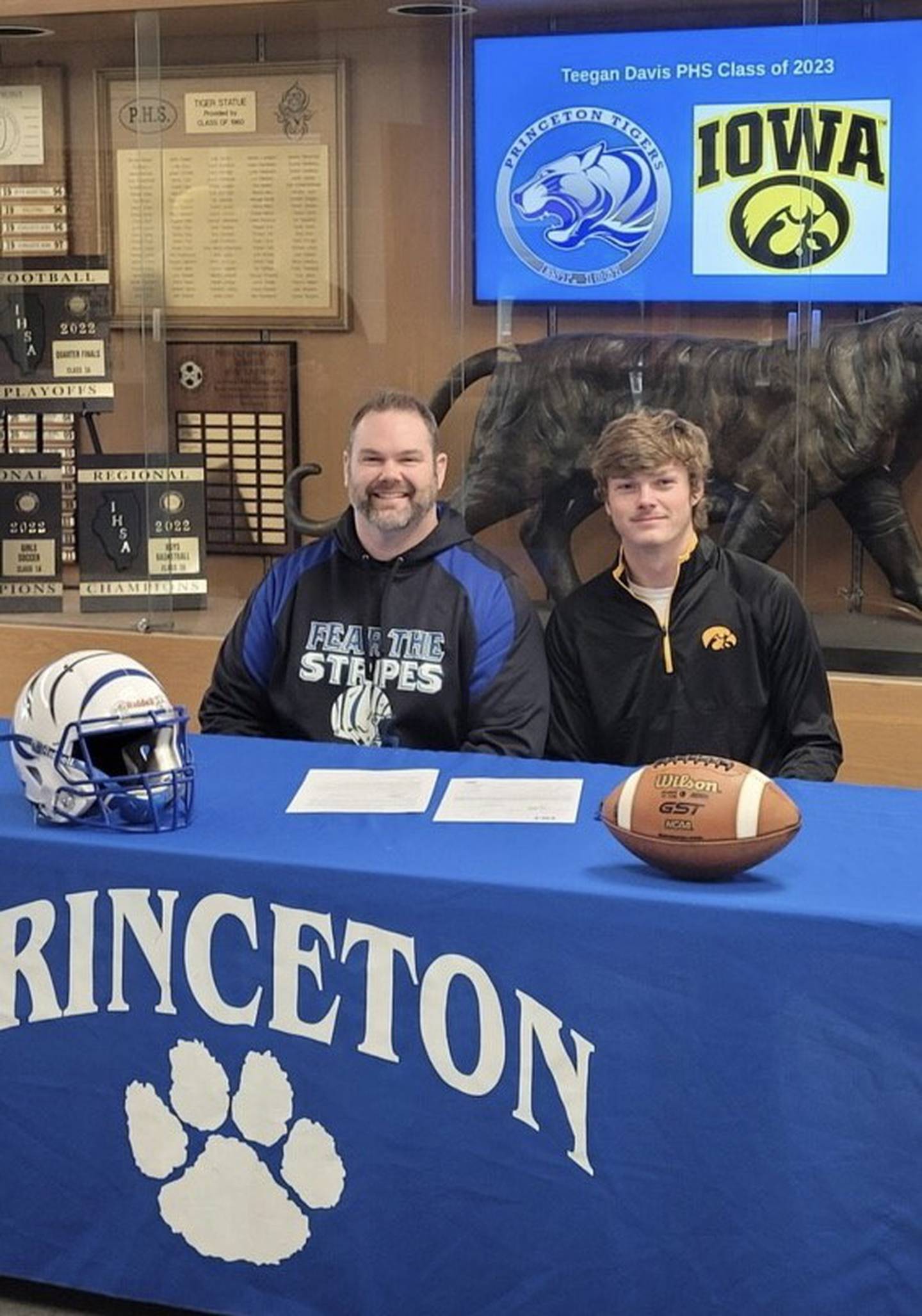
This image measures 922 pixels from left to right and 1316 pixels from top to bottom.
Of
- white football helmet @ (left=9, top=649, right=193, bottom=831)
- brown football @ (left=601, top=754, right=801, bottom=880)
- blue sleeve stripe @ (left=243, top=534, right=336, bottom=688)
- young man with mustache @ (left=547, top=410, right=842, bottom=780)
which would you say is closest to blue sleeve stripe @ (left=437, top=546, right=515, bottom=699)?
young man with mustache @ (left=547, top=410, right=842, bottom=780)

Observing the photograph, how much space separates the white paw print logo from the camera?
2.30 m

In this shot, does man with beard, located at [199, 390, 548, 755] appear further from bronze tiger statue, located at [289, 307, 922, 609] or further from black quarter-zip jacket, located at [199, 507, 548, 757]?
bronze tiger statue, located at [289, 307, 922, 609]

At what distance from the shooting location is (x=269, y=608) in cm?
345

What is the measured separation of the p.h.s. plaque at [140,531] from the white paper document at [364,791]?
2.64 m

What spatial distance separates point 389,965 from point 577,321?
9.68 feet

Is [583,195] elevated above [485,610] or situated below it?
above

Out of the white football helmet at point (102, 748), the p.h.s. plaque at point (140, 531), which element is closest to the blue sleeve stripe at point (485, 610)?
the white football helmet at point (102, 748)

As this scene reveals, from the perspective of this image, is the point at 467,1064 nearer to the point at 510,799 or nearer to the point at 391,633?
the point at 510,799

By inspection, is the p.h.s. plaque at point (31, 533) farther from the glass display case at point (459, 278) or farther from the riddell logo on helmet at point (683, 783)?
the riddell logo on helmet at point (683, 783)

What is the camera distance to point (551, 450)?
494 cm

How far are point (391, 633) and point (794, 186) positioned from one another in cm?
192

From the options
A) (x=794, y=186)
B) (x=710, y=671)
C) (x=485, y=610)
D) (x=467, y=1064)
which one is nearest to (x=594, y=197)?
(x=794, y=186)

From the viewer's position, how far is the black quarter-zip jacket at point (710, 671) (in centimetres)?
326

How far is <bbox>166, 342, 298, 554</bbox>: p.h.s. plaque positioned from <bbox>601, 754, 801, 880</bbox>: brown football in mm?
3111
